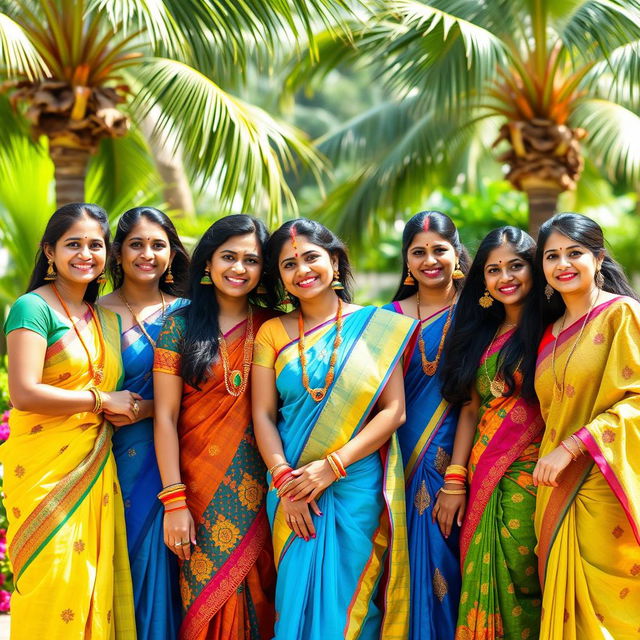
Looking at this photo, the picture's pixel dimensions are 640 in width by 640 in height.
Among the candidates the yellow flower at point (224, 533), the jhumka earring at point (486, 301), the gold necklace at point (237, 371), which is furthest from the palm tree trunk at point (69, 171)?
the jhumka earring at point (486, 301)

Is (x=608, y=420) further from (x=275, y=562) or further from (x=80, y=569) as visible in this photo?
(x=80, y=569)

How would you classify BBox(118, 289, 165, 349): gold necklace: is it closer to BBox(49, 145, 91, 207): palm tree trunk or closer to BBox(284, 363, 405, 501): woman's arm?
BBox(284, 363, 405, 501): woman's arm

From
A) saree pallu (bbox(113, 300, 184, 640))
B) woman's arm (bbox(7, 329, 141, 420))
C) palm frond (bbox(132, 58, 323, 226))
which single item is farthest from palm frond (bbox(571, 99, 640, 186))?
woman's arm (bbox(7, 329, 141, 420))

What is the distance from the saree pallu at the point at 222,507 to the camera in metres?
3.83

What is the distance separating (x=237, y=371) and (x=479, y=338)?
108 cm

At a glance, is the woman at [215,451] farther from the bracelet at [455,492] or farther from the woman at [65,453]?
the bracelet at [455,492]

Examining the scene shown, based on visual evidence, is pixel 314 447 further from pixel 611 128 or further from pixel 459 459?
pixel 611 128

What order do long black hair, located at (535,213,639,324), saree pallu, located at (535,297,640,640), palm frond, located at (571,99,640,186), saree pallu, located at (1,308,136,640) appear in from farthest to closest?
palm frond, located at (571,99,640,186) < long black hair, located at (535,213,639,324) < saree pallu, located at (1,308,136,640) < saree pallu, located at (535,297,640,640)

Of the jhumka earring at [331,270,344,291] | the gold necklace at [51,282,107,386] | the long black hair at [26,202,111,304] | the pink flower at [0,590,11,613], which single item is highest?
the long black hair at [26,202,111,304]

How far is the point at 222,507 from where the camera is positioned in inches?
154

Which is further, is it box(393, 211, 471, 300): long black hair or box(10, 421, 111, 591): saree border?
box(393, 211, 471, 300): long black hair

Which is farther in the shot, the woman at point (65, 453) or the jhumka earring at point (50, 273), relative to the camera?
the jhumka earring at point (50, 273)

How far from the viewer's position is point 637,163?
8.23 m

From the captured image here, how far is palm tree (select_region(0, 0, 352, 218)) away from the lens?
5.89 m
